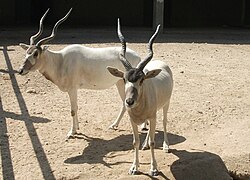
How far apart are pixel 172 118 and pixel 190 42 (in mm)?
7487

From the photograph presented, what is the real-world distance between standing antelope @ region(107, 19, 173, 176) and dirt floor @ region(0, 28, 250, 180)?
1.57ft

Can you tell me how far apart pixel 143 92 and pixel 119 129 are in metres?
2.01

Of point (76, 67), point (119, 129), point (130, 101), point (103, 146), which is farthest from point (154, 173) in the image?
point (76, 67)

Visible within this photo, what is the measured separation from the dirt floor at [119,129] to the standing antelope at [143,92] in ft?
1.57

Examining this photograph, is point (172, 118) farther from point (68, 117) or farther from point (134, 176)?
point (134, 176)

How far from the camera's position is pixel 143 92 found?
562 centimetres

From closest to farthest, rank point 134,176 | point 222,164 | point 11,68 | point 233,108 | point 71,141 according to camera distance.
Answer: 1. point 134,176
2. point 222,164
3. point 71,141
4. point 233,108
5. point 11,68

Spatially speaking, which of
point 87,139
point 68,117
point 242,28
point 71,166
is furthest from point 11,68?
point 242,28

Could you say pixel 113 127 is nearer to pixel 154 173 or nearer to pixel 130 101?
pixel 154 173

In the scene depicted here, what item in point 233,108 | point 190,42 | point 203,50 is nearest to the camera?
point 233,108

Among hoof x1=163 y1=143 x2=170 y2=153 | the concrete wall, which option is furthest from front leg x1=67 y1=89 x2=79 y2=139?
the concrete wall

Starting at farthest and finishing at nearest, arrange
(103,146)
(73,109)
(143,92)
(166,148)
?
(73,109) → (103,146) → (166,148) → (143,92)

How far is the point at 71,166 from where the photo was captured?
614 centimetres

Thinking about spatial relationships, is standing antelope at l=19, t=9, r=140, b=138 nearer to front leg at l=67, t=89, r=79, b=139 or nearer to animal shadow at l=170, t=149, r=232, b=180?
front leg at l=67, t=89, r=79, b=139
